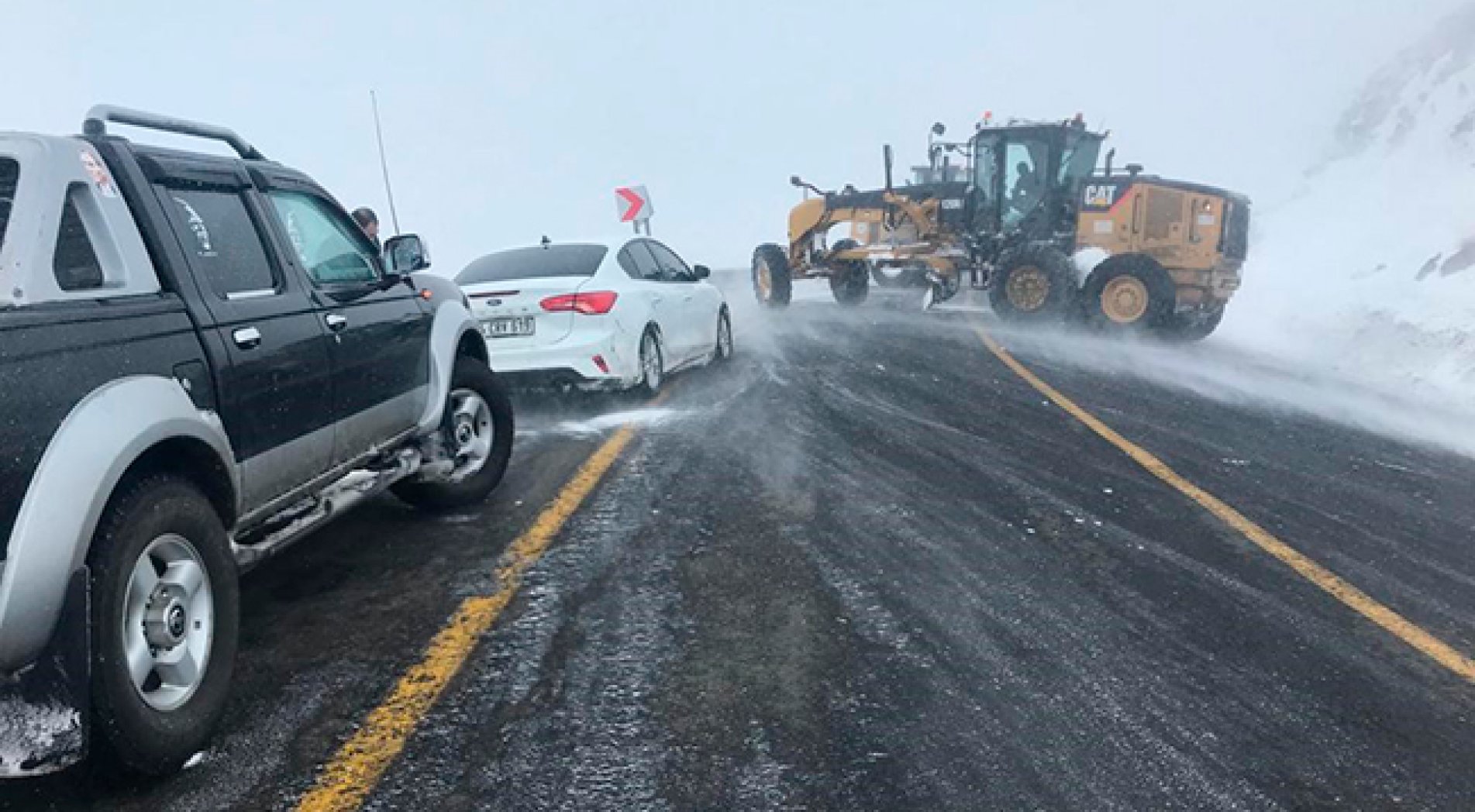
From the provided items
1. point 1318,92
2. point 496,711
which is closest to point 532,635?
point 496,711

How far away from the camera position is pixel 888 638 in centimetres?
388

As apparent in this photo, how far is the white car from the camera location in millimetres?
8148

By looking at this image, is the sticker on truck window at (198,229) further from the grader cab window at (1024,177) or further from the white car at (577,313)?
the grader cab window at (1024,177)

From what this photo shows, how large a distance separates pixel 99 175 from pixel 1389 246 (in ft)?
85.1

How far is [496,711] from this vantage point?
10.7 feet

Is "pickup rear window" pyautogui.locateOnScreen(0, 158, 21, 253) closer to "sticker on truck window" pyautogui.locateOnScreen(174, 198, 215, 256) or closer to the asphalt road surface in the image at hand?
"sticker on truck window" pyautogui.locateOnScreen(174, 198, 215, 256)

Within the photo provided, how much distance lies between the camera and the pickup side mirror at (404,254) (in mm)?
4977

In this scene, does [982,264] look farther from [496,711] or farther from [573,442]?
[496,711]

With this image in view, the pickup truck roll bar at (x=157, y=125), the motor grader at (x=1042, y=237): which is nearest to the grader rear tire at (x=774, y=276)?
the motor grader at (x=1042, y=237)

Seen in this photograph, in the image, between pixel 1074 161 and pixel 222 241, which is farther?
pixel 1074 161

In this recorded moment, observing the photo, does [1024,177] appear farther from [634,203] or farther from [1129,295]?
[634,203]

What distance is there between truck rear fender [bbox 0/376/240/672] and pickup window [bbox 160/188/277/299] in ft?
2.43

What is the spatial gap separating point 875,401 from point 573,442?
2864 millimetres

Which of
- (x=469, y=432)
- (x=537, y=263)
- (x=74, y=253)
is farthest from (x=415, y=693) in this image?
(x=537, y=263)
